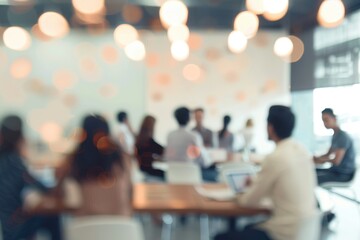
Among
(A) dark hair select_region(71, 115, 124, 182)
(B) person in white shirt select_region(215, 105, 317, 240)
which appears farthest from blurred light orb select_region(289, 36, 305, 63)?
(A) dark hair select_region(71, 115, 124, 182)

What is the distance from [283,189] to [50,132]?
6723mm

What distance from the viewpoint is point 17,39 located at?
8562 millimetres

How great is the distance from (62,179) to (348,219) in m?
3.88

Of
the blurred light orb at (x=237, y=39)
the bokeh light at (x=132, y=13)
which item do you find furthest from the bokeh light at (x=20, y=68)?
the blurred light orb at (x=237, y=39)

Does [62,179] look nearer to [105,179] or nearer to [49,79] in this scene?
[105,179]

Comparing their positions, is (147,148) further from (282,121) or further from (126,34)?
(126,34)

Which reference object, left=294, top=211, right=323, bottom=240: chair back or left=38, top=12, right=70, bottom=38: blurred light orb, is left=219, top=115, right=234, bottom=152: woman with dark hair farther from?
left=294, top=211, right=323, bottom=240: chair back

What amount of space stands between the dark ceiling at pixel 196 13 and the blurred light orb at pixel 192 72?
28.7 inches

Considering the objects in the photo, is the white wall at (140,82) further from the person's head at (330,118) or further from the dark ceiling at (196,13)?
the person's head at (330,118)

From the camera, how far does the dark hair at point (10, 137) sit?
284 cm

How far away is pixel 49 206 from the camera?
2.75 m

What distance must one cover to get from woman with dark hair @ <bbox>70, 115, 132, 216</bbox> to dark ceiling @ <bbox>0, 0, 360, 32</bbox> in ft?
16.0

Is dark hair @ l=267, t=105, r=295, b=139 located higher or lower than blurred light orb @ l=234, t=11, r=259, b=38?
lower

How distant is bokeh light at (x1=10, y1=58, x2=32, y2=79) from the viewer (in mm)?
8727
